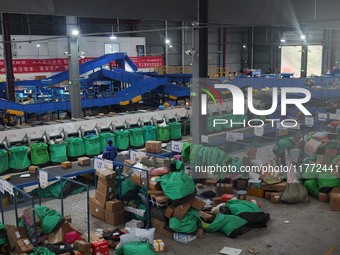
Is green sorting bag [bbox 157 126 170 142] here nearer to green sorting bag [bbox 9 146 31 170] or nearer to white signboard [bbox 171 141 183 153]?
white signboard [bbox 171 141 183 153]

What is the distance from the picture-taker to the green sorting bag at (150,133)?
1374 centimetres

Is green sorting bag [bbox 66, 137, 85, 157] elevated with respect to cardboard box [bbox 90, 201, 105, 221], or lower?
elevated

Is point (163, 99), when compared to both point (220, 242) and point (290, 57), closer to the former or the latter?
point (220, 242)

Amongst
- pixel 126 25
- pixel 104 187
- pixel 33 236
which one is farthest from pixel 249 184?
pixel 126 25

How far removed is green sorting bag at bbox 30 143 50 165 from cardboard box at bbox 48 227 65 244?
5199 mm

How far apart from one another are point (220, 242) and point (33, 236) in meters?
3.25

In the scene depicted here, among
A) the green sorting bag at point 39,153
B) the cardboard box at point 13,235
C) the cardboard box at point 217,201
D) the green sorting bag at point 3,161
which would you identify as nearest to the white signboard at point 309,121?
the cardboard box at point 217,201

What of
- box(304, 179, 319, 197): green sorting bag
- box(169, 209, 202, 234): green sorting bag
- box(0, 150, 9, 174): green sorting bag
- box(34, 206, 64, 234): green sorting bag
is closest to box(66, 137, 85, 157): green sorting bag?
box(0, 150, 9, 174): green sorting bag

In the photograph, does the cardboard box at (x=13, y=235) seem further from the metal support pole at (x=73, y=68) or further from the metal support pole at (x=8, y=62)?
the metal support pole at (x=8, y=62)

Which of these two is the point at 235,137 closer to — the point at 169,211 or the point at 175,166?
the point at 175,166

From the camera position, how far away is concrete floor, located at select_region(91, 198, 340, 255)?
6996 mm

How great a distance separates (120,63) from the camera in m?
20.7

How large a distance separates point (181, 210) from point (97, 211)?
2.17 metres

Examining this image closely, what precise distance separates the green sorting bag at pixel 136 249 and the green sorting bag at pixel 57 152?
19.8ft
